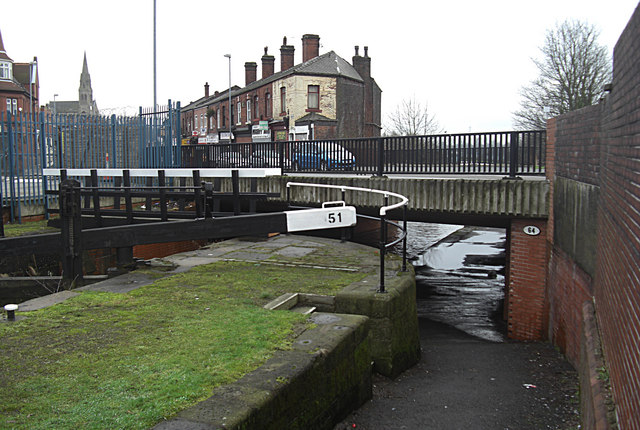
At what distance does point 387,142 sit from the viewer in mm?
12094

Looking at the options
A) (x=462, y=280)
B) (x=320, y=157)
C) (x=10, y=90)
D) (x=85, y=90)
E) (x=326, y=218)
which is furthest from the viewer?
(x=85, y=90)

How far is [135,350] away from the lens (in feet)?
15.2

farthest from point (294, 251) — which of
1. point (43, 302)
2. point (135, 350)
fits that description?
point (135, 350)

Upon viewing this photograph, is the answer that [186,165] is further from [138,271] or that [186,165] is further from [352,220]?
[352,220]

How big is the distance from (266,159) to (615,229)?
1121 centimetres

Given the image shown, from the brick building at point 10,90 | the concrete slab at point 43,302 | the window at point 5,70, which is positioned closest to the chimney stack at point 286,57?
the brick building at point 10,90

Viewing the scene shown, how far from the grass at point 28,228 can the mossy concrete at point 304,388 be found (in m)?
7.61

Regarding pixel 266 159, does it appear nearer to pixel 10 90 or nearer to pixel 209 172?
pixel 209 172

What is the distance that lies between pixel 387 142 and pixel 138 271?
6.29 m

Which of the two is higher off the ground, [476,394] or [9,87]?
[9,87]

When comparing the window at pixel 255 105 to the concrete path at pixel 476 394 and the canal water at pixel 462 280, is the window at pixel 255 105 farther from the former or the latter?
the concrete path at pixel 476 394

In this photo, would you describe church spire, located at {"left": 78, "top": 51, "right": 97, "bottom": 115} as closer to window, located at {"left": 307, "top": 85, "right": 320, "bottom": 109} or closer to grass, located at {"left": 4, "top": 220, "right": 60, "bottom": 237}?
window, located at {"left": 307, "top": 85, "right": 320, "bottom": 109}

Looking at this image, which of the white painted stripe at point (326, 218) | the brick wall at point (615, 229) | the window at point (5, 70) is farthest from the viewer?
the window at point (5, 70)

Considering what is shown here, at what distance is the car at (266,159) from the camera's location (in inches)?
561
